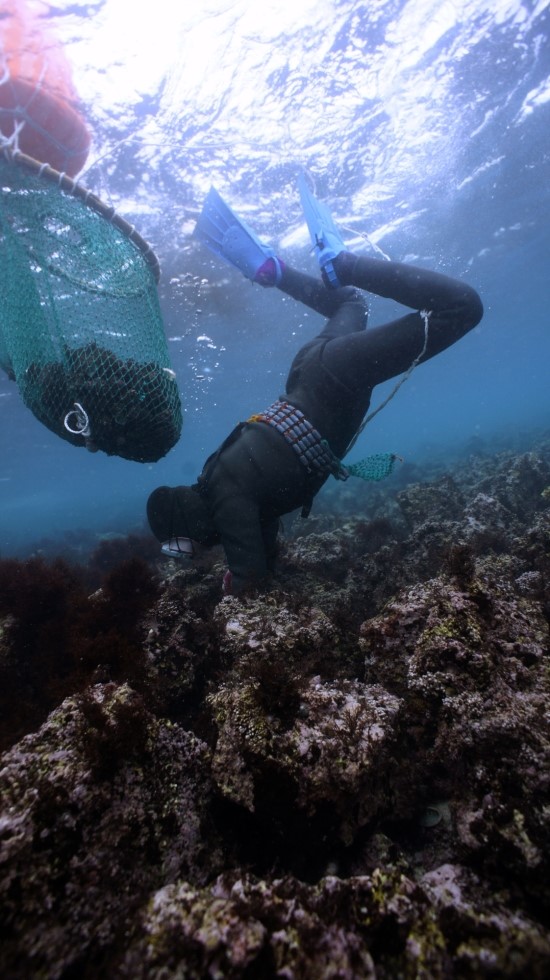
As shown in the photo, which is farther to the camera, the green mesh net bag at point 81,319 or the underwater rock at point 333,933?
the green mesh net bag at point 81,319

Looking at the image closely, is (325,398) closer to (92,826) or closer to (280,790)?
(280,790)

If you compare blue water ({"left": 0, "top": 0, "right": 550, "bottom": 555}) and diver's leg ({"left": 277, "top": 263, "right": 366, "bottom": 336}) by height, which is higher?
blue water ({"left": 0, "top": 0, "right": 550, "bottom": 555})

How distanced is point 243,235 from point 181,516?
4124 mm

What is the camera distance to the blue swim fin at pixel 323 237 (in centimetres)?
558

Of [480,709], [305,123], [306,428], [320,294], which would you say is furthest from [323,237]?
[305,123]

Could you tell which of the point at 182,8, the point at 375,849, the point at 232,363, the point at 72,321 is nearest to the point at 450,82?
the point at 182,8

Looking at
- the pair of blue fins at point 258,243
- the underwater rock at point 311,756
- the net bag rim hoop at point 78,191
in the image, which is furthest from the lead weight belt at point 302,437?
the underwater rock at point 311,756

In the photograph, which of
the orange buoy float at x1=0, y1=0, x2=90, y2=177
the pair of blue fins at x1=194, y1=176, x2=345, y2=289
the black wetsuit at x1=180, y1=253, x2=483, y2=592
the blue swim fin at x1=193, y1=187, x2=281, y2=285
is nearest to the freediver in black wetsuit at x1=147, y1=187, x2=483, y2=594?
the black wetsuit at x1=180, y1=253, x2=483, y2=592

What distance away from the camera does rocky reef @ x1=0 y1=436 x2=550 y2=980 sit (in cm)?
125

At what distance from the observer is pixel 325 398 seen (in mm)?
5098

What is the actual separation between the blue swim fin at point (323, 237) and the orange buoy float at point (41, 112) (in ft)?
9.61

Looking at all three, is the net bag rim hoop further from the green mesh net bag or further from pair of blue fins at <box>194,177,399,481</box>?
pair of blue fins at <box>194,177,399,481</box>

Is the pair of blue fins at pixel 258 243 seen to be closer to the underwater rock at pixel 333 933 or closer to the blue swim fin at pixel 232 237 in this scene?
the blue swim fin at pixel 232 237

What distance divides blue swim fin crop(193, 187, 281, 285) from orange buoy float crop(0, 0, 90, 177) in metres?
1.88
